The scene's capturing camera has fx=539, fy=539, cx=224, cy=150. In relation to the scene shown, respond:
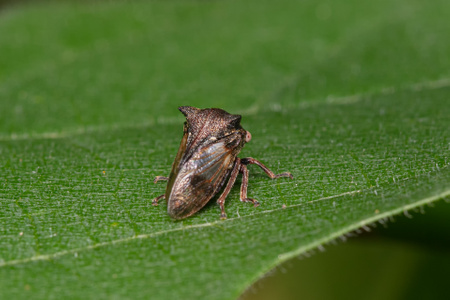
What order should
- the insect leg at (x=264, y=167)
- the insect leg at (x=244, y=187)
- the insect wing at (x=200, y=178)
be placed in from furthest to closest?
1. the insect leg at (x=264, y=167)
2. the insect leg at (x=244, y=187)
3. the insect wing at (x=200, y=178)

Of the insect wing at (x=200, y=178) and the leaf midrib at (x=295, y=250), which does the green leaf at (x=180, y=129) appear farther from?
the insect wing at (x=200, y=178)

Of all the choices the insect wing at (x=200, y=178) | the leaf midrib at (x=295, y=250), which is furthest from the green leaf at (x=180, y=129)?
the insect wing at (x=200, y=178)

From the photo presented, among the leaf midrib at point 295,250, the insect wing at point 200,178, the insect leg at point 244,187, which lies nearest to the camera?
the leaf midrib at point 295,250

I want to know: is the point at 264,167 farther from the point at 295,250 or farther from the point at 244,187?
the point at 295,250

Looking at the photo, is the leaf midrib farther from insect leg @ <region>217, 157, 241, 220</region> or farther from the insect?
the insect

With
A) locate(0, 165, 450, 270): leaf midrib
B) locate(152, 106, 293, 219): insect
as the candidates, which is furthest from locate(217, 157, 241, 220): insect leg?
locate(0, 165, 450, 270): leaf midrib

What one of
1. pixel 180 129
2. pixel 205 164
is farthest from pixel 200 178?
pixel 180 129
